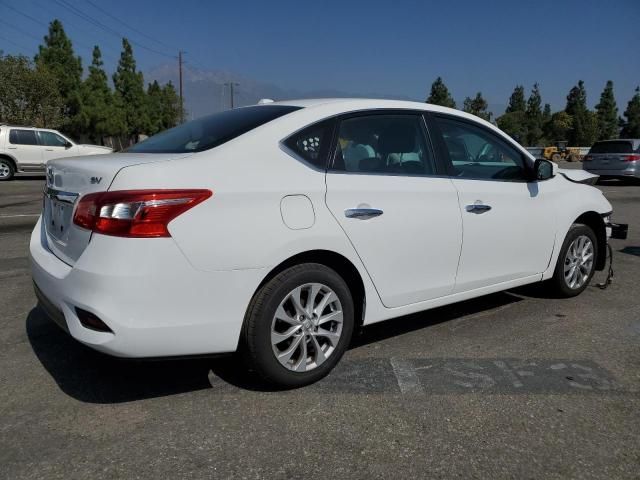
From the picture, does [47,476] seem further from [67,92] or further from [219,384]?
[67,92]

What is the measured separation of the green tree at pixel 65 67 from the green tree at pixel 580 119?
187 feet

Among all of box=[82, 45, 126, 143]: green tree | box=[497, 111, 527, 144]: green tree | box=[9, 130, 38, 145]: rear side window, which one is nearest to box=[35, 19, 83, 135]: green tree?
box=[82, 45, 126, 143]: green tree

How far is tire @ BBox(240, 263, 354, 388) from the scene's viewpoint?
9.31 ft

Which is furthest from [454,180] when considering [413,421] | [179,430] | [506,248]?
[179,430]

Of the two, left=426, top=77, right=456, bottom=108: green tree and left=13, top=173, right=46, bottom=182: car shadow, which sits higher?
left=426, top=77, right=456, bottom=108: green tree

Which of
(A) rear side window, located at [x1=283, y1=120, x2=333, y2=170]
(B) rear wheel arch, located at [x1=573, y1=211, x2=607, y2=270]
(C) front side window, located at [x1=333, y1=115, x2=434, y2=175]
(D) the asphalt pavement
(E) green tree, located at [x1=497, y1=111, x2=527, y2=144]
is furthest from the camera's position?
(E) green tree, located at [x1=497, y1=111, x2=527, y2=144]

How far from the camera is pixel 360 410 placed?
2865mm

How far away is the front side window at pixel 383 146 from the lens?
3268 mm

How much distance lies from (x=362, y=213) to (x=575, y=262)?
258cm

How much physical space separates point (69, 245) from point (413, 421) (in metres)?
1.94

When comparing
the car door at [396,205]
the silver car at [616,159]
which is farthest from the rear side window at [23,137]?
the silver car at [616,159]

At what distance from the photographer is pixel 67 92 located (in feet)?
115

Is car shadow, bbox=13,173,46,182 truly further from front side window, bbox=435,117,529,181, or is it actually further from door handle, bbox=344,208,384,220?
door handle, bbox=344,208,384,220

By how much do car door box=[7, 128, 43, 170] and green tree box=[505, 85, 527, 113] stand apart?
7063 centimetres
